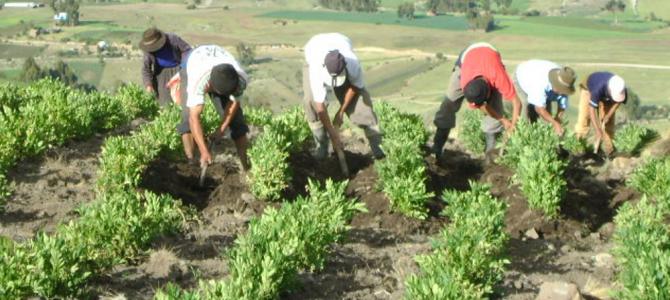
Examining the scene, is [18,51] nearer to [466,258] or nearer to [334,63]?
[334,63]

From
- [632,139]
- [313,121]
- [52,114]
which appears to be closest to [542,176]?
[313,121]

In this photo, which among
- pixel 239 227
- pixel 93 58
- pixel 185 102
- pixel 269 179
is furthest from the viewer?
pixel 93 58

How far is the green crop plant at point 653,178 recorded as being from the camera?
8.36 meters

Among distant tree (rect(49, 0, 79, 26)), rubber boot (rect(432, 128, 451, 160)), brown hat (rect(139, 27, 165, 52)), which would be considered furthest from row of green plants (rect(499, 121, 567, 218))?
distant tree (rect(49, 0, 79, 26))

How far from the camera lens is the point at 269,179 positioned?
27.5ft

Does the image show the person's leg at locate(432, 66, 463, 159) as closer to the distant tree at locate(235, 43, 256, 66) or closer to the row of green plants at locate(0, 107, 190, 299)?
the row of green plants at locate(0, 107, 190, 299)

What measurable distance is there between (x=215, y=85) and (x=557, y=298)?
3.98m

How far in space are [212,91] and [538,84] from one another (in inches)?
151

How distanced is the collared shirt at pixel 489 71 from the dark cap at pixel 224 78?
2313mm

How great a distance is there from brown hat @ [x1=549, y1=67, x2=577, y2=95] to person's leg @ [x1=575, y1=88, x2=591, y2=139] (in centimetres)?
128

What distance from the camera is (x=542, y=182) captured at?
7.87 metres

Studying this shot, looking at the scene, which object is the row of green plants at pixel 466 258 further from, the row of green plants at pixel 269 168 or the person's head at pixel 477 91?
the person's head at pixel 477 91

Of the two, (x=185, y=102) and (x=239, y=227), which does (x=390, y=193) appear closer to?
→ (x=239, y=227)

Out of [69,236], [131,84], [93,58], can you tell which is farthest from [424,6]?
[69,236]
